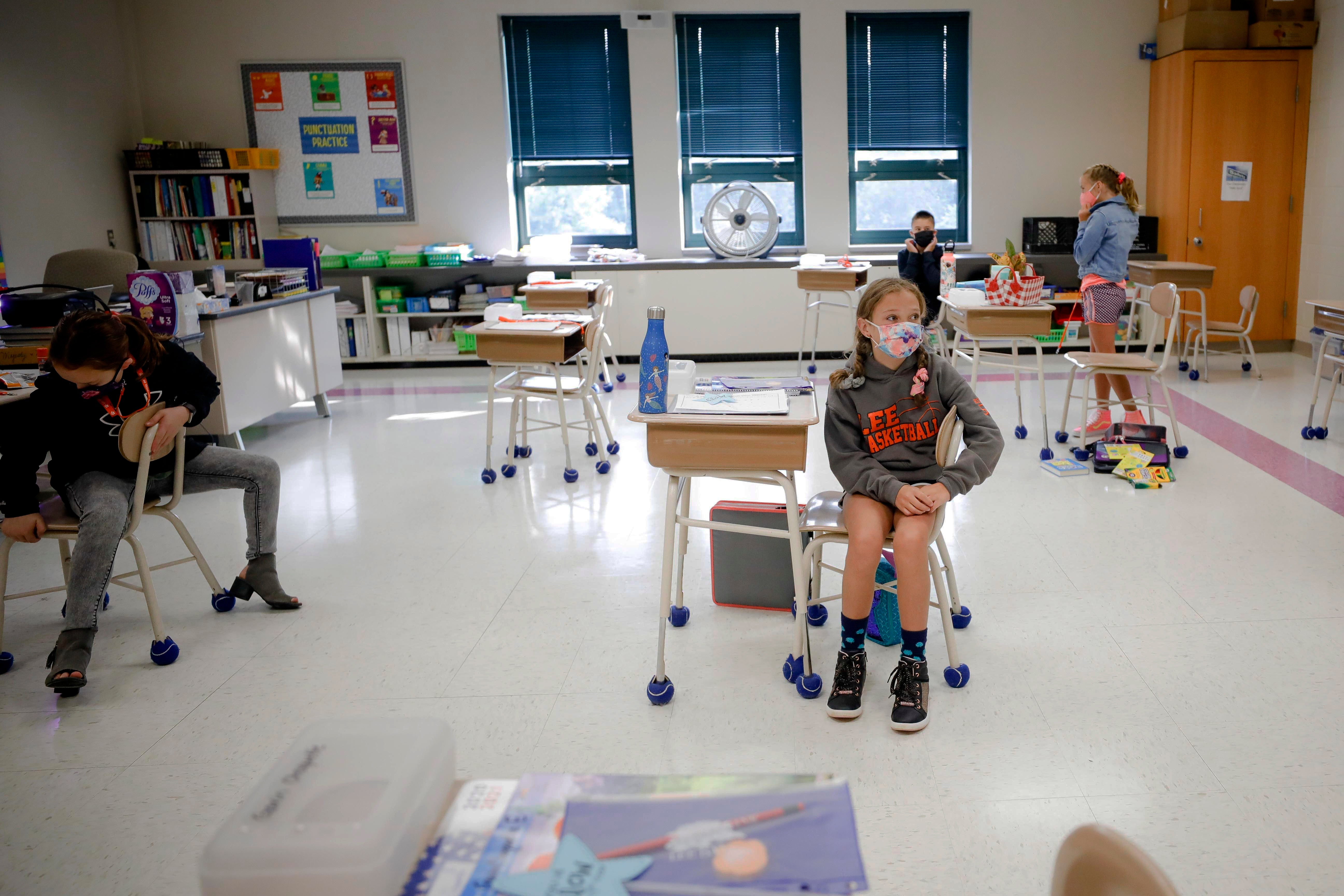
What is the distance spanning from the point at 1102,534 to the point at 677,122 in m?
5.49

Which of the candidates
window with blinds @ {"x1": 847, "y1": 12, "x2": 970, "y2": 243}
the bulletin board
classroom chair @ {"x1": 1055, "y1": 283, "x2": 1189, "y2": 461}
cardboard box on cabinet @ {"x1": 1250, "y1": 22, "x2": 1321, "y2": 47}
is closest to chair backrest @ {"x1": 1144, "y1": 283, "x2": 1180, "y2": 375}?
classroom chair @ {"x1": 1055, "y1": 283, "x2": 1189, "y2": 461}

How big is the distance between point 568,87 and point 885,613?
21.2 feet

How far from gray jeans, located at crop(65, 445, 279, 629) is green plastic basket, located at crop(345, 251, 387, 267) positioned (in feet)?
16.5

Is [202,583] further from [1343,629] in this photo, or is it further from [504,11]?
[504,11]

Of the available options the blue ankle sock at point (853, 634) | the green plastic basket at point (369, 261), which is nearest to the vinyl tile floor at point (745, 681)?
the blue ankle sock at point (853, 634)

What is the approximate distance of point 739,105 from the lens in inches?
320

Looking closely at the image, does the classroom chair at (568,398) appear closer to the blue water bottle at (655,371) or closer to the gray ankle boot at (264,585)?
the gray ankle boot at (264,585)

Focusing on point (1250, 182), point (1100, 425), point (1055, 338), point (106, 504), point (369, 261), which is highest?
point (1250, 182)

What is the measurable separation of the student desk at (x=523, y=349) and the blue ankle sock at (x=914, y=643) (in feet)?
8.11

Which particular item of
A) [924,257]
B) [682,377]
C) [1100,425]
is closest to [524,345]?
[682,377]

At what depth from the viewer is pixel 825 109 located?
8.05m

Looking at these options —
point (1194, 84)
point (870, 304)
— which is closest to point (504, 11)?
point (1194, 84)

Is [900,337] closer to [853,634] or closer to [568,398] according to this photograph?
[853,634]

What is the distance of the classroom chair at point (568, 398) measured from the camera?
15.5 feet
